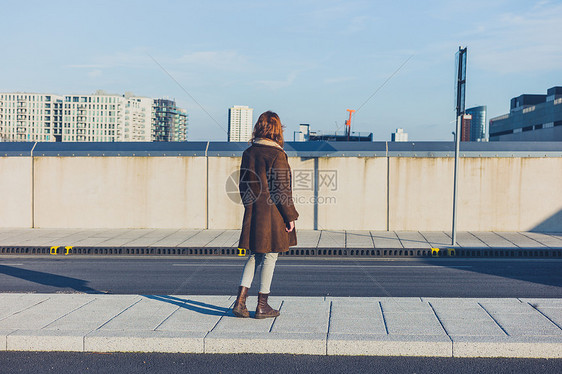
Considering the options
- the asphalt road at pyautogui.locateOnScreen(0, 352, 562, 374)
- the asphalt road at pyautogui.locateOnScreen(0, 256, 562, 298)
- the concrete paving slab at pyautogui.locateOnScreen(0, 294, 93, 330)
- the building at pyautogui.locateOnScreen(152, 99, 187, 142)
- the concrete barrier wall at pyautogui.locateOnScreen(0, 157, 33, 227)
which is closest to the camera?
the asphalt road at pyautogui.locateOnScreen(0, 352, 562, 374)

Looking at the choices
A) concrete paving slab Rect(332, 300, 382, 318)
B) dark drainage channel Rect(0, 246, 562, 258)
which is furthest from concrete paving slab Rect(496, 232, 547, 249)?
concrete paving slab Rect(332, 300, 382, 318)

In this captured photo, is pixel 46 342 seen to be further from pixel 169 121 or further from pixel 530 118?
pixel 169 121

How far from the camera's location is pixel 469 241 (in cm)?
1306

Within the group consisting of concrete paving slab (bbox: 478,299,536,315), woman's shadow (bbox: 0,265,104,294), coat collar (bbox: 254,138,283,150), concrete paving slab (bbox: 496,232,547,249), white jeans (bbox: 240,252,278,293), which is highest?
coat collar (bbox: 254,138,283,150)

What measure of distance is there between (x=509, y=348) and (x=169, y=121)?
17302 centimetres

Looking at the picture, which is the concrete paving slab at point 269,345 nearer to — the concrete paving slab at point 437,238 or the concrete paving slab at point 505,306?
the concrete paving slab at point 505,306

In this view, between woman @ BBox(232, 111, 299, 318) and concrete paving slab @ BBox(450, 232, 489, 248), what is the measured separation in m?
8.00

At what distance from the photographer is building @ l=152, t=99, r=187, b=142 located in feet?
553

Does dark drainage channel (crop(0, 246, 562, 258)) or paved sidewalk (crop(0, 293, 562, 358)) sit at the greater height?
paved sidewalk (crop(0, 293, 562, 358))

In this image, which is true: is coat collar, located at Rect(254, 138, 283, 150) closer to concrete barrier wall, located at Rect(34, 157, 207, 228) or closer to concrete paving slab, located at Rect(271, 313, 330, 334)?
concrete paving slab, located at Rect(271, 313, 330, 334)

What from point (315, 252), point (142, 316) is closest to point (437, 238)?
point (315, 252)

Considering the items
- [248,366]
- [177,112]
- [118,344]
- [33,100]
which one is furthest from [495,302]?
[33,100]

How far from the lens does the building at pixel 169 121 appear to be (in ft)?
553

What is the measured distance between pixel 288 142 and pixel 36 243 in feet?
24.5
